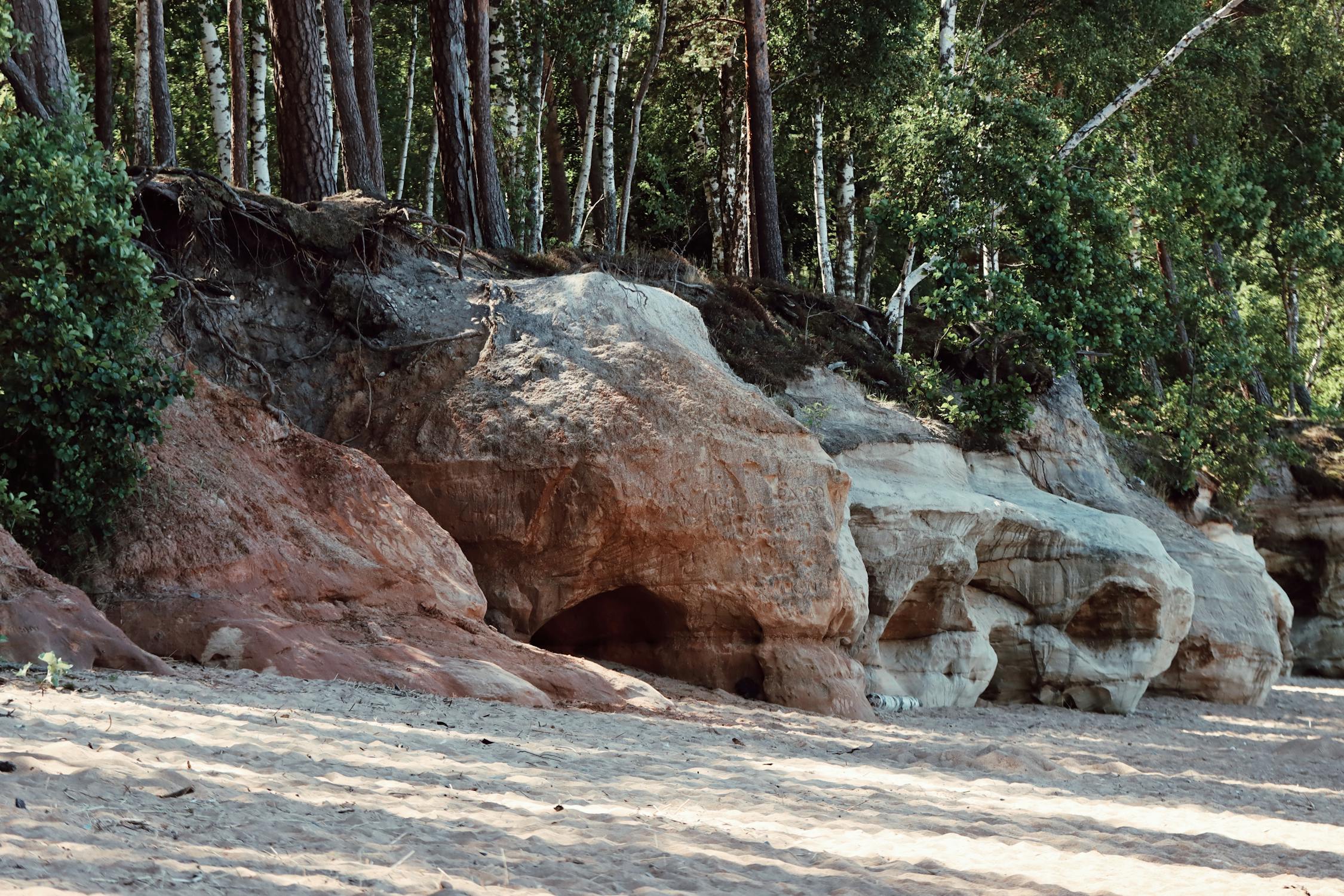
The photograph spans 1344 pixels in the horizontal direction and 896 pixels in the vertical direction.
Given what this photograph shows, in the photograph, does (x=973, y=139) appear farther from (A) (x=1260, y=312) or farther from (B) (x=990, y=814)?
(A) (x=1260, y=312)

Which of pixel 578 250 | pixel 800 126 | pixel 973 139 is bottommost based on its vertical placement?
pixel 578 250

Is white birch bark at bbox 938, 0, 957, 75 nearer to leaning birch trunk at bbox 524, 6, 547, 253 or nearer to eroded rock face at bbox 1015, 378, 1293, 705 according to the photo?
leaning birch trunk at bbox 524, 6, 547, 253

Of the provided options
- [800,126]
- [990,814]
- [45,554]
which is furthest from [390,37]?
[990,814]

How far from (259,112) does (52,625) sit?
1549 centimetres

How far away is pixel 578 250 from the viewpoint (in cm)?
1750

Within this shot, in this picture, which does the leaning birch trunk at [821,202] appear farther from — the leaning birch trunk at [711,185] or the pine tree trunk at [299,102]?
the pine tree trunk at [299,102]

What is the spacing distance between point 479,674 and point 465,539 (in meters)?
2.85

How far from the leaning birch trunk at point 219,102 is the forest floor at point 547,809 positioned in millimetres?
13813

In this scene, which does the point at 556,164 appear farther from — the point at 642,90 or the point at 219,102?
the point at 219,102

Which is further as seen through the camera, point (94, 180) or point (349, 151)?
point (349, 151)

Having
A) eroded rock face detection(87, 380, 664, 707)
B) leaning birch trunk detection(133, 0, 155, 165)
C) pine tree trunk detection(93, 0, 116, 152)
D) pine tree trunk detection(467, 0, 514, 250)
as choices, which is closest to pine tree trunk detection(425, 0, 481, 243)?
pine tree trunk detection(467, 0, 514, 250)

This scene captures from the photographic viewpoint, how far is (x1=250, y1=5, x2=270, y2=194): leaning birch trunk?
786 inches

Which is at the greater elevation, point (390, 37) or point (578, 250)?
point (390, 37)

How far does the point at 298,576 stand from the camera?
9484 mm
